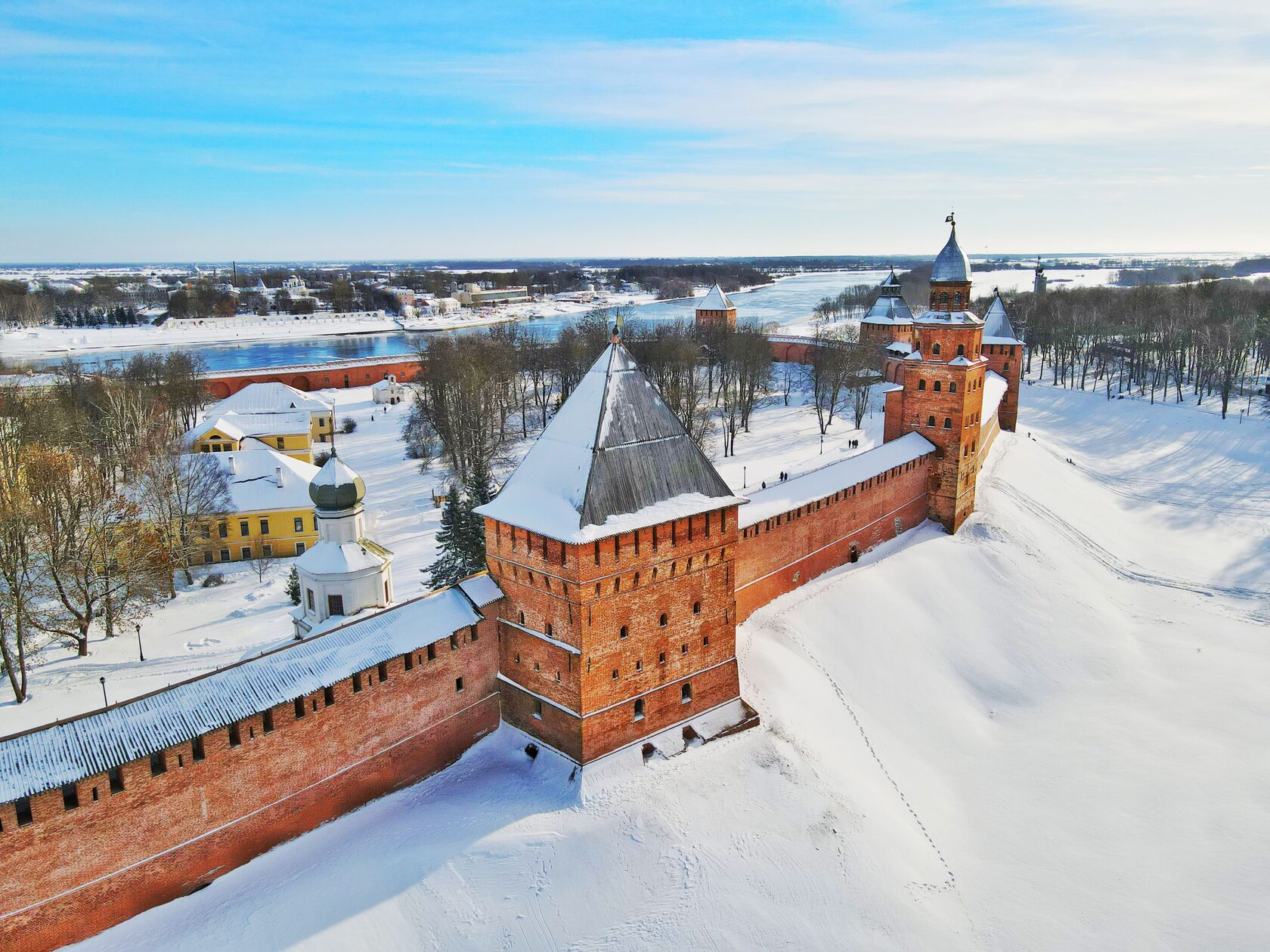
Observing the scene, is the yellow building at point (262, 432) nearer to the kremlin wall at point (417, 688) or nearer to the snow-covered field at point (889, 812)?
the kremlin wall at point (417, 688)

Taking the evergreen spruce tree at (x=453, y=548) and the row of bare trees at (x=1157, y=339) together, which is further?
the row of bare trees at (x=1157, y=339)

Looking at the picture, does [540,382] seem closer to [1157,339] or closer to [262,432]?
[262,432]

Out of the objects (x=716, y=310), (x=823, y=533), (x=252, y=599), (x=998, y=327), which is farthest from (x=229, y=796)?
(x=716, y=310)

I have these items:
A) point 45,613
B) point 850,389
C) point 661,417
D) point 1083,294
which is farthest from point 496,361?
point 1083,294

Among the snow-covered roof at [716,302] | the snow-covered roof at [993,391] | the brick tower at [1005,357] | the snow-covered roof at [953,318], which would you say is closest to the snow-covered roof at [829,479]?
the snow-covered roof at [953,318]

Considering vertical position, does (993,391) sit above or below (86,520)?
above

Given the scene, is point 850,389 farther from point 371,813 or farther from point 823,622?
point 371,813
